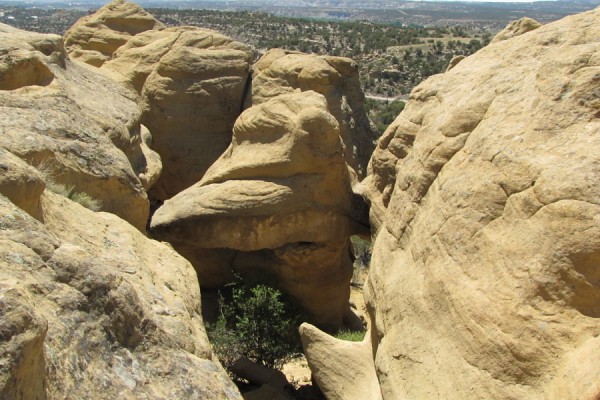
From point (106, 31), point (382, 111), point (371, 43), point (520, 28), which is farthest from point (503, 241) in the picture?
point (371, 43)

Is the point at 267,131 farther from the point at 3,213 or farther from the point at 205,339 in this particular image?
the point at 3,213

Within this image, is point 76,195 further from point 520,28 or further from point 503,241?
point 520,28

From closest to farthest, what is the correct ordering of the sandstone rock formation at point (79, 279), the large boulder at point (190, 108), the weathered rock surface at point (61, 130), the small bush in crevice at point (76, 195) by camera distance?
the sandstone rock formation at point (79, 279), the small bush in crevice at point (76, 195), the weathered rock surface at point (61, 130), the large boulder at point (190, 108)

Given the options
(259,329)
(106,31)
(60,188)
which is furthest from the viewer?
(106,31)

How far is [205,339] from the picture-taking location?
21.3ft

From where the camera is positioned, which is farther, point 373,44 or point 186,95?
point 373,44

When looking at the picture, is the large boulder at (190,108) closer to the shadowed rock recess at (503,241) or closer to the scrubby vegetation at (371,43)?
the shadowed rock recess at (503,241)

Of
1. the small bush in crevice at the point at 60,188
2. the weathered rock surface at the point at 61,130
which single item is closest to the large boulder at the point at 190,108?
the weathered rock surface at the point at 61,130

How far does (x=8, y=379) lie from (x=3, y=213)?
6.10ft

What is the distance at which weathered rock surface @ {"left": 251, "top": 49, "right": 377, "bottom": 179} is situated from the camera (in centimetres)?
1530

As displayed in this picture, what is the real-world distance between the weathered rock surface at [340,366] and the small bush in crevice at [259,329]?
11.9 feet

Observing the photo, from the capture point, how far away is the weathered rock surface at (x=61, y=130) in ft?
27.6

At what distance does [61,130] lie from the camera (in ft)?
29.9

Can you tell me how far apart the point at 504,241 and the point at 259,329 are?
24.3 feet
